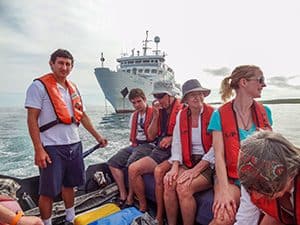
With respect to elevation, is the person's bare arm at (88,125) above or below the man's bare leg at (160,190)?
above

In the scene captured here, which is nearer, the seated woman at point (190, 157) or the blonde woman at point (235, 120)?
the blonde woman at point (235, 120)

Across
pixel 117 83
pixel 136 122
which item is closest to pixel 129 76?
pixel 117 83

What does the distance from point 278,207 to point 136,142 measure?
2.35 metres

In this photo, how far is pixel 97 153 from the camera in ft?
26.8

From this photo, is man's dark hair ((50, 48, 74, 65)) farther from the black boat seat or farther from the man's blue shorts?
the black boat seat

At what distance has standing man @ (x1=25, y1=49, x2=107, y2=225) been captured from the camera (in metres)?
2.32

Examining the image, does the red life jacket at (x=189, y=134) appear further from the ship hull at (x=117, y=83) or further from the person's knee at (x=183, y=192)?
the ship hull at (x=117, y=83)

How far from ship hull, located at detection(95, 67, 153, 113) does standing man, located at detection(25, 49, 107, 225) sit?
992 inches

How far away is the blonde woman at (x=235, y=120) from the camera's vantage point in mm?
2014

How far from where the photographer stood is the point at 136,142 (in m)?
3.46

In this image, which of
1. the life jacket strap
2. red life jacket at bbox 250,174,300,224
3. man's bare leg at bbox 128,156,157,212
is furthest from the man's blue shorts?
red life jacket at bbox 250,174,300,224

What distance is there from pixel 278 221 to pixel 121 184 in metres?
2.19

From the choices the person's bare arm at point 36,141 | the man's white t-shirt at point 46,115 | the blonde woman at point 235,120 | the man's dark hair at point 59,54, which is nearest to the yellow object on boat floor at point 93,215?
the person's bare arm at point 36,141

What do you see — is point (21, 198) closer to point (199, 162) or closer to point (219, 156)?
point (199, 162)
